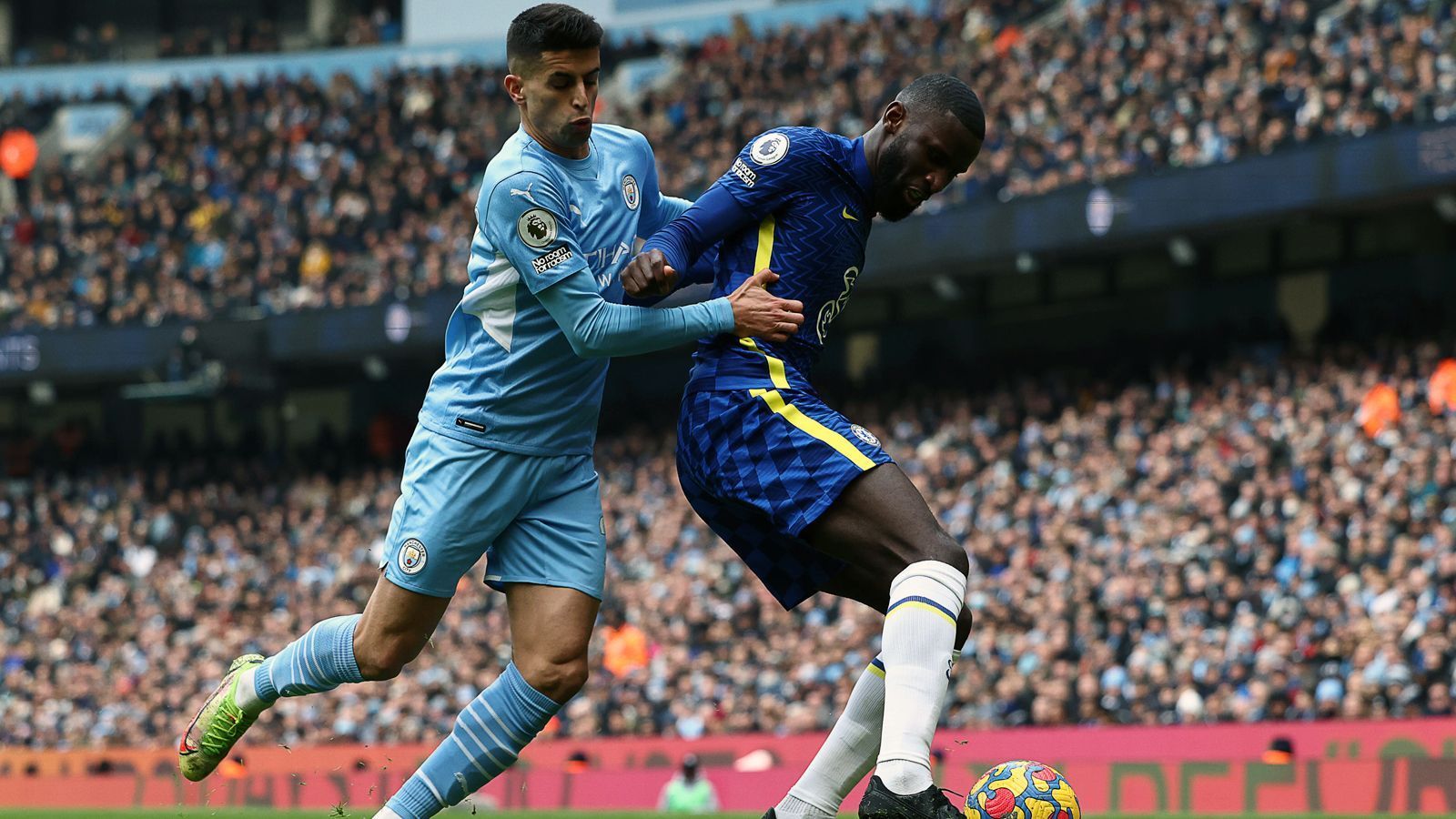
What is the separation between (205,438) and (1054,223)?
1758 centimetres

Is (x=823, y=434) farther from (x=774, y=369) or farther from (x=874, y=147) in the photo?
(x=874, y=147)

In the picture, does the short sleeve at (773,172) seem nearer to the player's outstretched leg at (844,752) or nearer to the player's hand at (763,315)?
the player's hand at (763,315)

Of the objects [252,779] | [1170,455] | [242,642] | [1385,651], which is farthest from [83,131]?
[1385,651]

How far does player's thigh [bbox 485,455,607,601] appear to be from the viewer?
6094mm

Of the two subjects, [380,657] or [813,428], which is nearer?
[813,428]

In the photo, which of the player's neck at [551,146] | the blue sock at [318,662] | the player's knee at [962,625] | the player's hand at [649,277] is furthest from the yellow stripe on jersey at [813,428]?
the blue sock at [318,662]

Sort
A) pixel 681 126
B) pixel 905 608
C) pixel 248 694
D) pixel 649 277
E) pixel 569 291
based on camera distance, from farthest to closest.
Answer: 1. pixel 681 126
2. pixel 248 694
3. pixel 569 291
4. pixel 649 277
5. pixel 905 608

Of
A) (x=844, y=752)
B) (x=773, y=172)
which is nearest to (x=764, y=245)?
(x=773, y=172)

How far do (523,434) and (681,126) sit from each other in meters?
24.1

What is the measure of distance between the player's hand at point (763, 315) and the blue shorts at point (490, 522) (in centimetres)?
100

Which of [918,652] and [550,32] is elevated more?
[550,32]

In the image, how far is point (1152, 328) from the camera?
2405 cm

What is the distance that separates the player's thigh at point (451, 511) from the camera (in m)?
6.02

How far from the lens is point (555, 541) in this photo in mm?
6133
